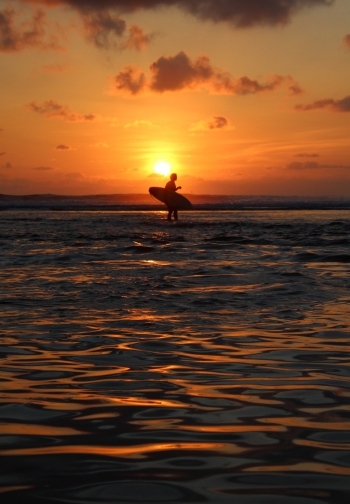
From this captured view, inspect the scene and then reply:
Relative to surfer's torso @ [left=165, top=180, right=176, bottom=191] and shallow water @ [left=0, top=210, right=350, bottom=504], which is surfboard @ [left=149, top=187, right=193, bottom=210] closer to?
surfer's torso @ [left=165, top=180, right=176, bottom=191]

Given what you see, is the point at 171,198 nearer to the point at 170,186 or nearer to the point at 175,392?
the point at 170,186

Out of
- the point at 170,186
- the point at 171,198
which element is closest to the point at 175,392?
the point at 170,186

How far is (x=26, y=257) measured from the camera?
12539 mm

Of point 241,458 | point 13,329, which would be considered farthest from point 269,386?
point 13,329

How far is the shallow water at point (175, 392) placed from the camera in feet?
8.00

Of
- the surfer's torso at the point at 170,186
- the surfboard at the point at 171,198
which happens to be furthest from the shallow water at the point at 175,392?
the surfboard at the point at 171,198

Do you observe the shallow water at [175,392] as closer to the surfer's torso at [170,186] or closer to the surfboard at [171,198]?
the surfer's torso at [170,186]

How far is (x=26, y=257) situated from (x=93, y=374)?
8.85 m

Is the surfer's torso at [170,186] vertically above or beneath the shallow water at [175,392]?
above

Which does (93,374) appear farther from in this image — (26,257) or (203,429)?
(26,257)

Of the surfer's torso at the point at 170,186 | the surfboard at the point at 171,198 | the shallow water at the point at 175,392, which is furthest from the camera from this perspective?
the surfboard at the point at 171,198

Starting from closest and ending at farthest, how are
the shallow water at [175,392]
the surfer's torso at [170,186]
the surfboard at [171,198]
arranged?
the shallow water at [175,392], the surfer's torso at [170,186], the surfboard at [171,198]

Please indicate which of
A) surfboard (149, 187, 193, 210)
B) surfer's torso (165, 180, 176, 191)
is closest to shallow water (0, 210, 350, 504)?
surfer's torso (165, 180, 176, 191)

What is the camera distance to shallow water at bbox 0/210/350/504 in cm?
244
